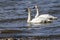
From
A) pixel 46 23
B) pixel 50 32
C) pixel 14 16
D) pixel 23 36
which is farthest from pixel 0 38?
pixel 14 16

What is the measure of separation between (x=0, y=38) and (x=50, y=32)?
2.53 m

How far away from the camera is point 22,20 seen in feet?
59.3

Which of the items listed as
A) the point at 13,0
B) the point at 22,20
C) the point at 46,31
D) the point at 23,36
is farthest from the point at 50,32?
the point at 13,0

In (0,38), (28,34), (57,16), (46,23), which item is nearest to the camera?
(0,38)

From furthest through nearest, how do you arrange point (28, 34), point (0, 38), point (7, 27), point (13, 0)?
point (13, 0), point (7, 27), point (28, 34), point (0, 38)

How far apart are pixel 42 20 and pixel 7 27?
2.63 m

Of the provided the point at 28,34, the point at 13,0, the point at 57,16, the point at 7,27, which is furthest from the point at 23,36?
the point at 13,0

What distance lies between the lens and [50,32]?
14.5 metres

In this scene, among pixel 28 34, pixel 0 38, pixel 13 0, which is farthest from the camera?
pixel 13 0

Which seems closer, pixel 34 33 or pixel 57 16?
pixel 34 33

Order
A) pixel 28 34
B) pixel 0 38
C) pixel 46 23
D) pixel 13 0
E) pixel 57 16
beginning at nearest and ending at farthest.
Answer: pixel 0 38 < pixel 28 34 < pixel 46 23 < pixel 57 16 < pixel 13 0

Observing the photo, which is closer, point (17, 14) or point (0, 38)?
point (0, 38)

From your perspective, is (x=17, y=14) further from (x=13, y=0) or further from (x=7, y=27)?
(x=13, y=0)

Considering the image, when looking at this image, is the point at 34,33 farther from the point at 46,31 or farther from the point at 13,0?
the point at 13,0
